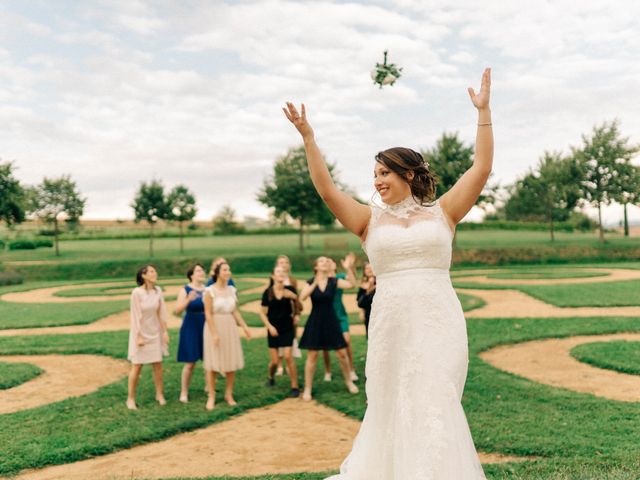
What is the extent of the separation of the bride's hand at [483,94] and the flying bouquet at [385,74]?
1.46m

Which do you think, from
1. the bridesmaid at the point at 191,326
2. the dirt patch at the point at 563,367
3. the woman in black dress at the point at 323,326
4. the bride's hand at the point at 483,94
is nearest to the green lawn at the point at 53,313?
the bridesmaid at the point at 191,326

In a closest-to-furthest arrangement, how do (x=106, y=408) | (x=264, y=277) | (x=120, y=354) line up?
(x=106, y=408), (x=120, y=354), (x=264, y=277)

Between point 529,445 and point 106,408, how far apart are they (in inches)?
235

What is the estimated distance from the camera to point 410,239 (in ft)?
10.9

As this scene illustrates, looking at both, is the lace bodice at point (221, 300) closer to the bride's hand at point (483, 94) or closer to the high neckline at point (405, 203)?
the high neckline at point (405, 203)

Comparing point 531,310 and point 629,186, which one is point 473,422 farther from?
point 629,186

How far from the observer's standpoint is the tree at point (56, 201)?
40562mm

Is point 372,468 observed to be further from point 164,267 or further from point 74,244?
point 74,244

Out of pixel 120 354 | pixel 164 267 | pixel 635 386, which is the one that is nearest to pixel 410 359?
pixel 635 386

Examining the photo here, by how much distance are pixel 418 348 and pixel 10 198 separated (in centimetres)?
3777

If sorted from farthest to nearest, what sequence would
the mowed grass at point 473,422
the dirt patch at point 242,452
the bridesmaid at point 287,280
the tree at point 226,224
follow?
1. the tree at point 226,224
2. the bridesmaid at point 287,280
3. the dirt patch at point 242,452
4. the mowed grass at point 473,422

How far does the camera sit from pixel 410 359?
3387 millimetres

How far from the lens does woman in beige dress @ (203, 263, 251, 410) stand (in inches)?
346

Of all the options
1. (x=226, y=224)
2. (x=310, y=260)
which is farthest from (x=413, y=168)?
(x=226, y=224)
